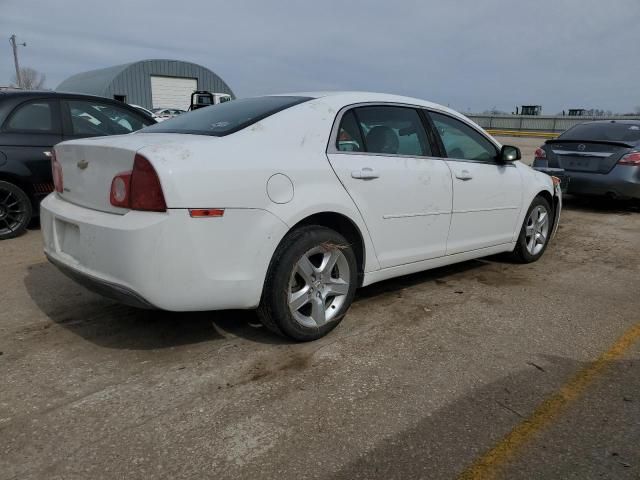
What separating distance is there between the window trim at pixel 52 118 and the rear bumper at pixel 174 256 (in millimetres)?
3287

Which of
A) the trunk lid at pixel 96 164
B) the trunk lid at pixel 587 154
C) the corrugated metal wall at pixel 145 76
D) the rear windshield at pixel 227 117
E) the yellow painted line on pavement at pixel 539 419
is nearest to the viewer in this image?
the yellow painted line on pavement at pixel 539 419

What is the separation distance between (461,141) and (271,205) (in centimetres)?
210

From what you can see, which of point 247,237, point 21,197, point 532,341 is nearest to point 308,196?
point 247,237

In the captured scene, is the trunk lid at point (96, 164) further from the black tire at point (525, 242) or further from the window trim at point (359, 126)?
the black tire at point (525, 242)

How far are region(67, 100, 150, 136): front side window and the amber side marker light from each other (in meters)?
4.18

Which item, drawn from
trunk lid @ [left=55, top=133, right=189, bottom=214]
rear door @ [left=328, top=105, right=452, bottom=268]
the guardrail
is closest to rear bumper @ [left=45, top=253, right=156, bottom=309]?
trunk lid @ [left=55, top=133, right=189, bottom=214]

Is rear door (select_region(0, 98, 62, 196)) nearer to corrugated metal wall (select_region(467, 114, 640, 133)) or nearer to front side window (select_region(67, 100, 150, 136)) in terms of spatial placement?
front side window (select_region(67, 100, 150, 136))

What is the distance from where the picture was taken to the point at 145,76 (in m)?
43.6

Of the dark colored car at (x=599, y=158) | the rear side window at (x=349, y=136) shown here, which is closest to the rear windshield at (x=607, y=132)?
the dark colored car at (x=599, y=158)

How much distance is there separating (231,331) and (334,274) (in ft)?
2.47

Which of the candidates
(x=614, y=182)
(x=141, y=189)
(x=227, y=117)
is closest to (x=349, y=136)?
(x=227, y=117)

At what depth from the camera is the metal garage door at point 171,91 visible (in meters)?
44.1

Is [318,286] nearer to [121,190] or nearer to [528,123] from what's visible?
[121,190]

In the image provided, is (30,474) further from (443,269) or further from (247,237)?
(443,269)
